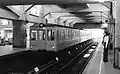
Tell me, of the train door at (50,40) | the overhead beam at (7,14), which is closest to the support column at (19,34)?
the overhead beam at (7,14)

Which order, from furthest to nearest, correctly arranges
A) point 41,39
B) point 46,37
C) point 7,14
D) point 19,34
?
point 19,34, point 7,14, point 41,39, point 46,37

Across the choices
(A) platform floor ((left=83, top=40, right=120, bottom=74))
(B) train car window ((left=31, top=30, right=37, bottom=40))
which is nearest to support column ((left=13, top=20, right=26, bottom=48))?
(B) train car window ((left=31, top=30, right=37, bottom=40))

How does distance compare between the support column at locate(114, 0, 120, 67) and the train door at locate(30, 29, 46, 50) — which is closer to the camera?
the support column at locate(114, 0, 120, 67)

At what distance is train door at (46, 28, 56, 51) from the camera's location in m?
15.1

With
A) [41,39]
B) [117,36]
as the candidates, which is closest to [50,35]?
[41,39]

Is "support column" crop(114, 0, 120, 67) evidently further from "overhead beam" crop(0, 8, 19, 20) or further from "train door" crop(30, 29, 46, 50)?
"overhead beam" crop(0, 8, 19, 20)

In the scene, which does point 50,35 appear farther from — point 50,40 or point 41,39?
point 41,39

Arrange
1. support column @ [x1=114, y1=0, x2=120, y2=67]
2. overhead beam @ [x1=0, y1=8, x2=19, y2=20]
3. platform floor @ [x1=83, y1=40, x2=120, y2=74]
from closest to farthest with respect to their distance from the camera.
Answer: platform floor @ [x1=83, y1=40, x2=120, y2=74]
support column @ [x1=114, y1=0, x2=120, y2=67]
overhead beam @ [x1=0, y1=8, x2=19, y2=20]

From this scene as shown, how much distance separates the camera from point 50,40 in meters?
15.3

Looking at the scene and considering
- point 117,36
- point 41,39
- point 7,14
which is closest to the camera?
point 117,36

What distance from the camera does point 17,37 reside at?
24906 mm

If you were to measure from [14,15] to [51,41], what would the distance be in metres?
8.43

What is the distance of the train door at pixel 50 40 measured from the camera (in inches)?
595

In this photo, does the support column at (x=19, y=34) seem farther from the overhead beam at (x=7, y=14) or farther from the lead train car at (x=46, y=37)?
the lead train car at (x=46, y=37)
